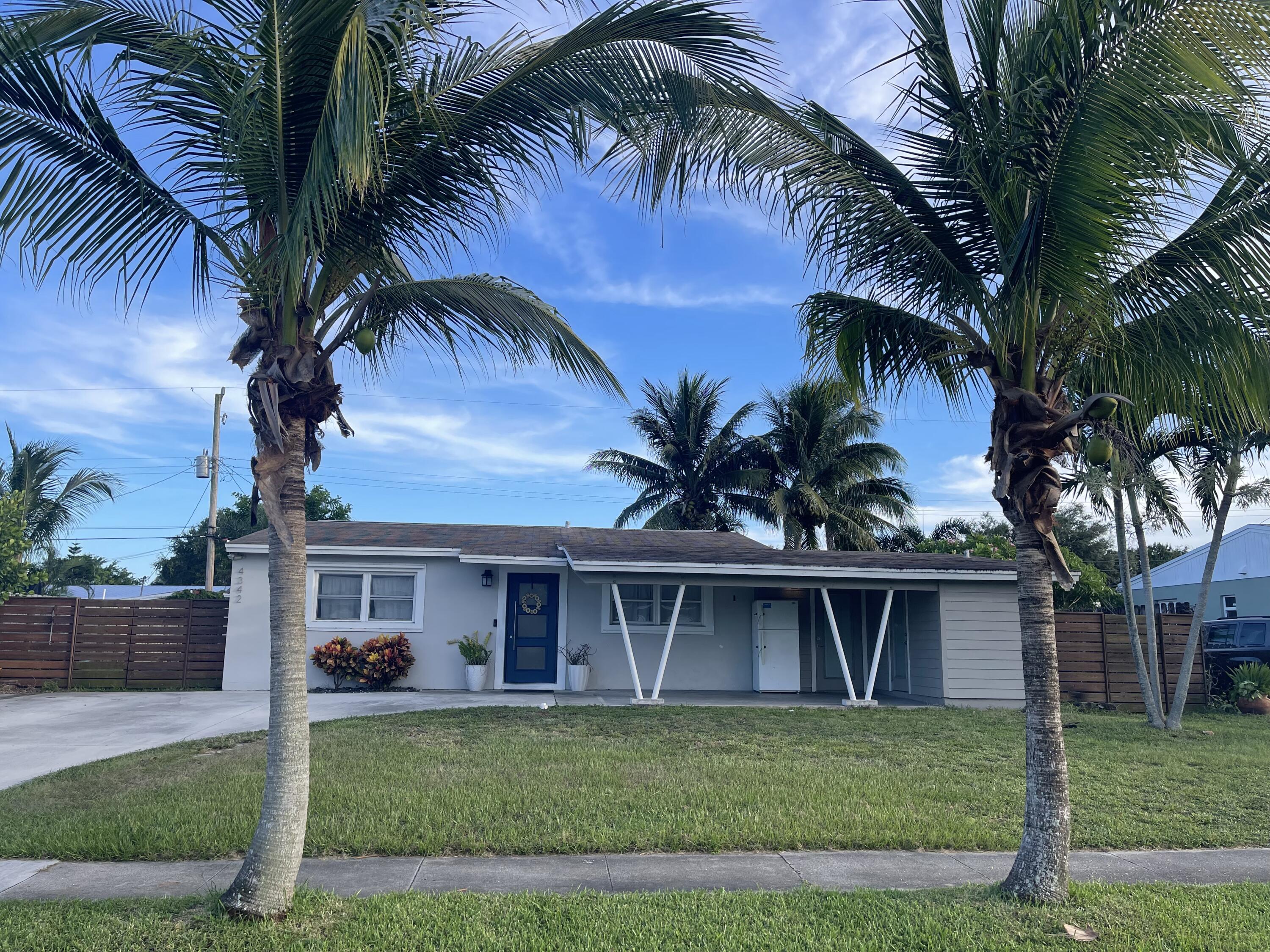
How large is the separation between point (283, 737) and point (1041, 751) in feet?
12.5

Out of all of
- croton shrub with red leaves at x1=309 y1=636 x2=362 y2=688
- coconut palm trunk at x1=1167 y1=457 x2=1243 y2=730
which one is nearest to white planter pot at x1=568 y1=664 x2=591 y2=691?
croton shrub with red leaves at x1=309 y1=636 x2=362 y2=688

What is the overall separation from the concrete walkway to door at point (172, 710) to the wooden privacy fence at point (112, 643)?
1.28 ft

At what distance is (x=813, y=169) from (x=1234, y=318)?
8.43ft

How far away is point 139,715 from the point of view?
11.4m

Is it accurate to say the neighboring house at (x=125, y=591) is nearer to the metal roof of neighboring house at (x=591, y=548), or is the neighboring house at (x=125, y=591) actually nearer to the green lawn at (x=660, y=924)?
the metal roof of neighboring house at (x=591, y=548)

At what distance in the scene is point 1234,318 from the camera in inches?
203

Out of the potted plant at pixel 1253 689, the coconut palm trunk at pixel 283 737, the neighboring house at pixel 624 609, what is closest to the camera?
the coconut palm trunk at pixel 283 737

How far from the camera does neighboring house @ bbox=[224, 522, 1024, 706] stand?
1430cm

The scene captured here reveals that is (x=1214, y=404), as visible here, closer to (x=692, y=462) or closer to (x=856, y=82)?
(x=856, y=82)

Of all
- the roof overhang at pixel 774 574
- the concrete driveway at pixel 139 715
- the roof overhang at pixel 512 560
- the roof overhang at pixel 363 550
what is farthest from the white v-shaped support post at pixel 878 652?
the roof overhang at pixel 363 550

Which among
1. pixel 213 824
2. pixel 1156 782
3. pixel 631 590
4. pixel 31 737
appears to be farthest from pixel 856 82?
pixel 631 590

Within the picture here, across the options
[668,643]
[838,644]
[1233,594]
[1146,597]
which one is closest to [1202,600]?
[1146,597]

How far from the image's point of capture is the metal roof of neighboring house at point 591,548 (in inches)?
558

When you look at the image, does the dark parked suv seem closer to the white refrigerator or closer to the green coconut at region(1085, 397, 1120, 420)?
the white refrigerator
